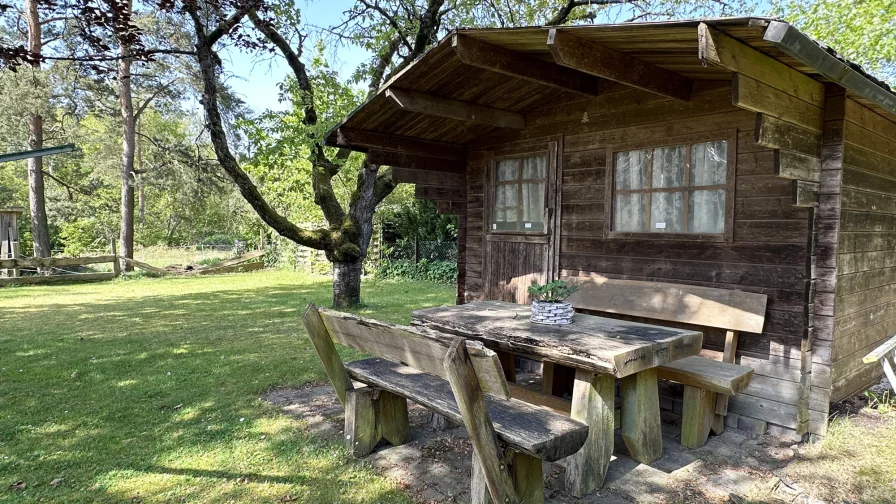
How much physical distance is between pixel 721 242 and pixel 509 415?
238 centimetres

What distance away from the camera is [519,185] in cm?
524

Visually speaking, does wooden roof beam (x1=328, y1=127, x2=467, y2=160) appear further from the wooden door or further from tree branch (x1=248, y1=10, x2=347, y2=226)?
tree branch (x1=248, y1=10, x2=347, y2=226)

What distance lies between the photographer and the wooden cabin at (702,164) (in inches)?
119

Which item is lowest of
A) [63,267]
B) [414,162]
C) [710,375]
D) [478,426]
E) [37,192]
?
[63,267]

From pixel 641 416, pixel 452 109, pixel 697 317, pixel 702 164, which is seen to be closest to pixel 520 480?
pixel 641 416

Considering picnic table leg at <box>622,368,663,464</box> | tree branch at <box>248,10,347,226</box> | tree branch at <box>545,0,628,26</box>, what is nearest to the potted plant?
picnic table leg at <box>622,368,663,464</box>

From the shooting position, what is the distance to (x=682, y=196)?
404 cm

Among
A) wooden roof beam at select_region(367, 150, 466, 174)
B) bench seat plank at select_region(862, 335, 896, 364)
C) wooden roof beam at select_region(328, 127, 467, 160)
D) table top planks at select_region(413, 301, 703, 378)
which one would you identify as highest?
wooden roof beam at select_region(328, 127, 467, 160)

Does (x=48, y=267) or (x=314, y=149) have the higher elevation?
(x=314, y=149)

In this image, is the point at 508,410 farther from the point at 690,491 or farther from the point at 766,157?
the point at 766,157

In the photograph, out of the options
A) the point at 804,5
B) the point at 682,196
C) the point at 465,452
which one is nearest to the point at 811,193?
the point at 682,196

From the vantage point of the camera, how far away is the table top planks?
270 cm

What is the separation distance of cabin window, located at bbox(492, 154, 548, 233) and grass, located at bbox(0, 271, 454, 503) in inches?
99.0

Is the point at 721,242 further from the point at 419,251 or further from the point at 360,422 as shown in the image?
the point at 419,251
